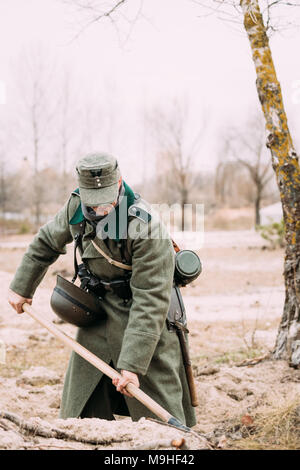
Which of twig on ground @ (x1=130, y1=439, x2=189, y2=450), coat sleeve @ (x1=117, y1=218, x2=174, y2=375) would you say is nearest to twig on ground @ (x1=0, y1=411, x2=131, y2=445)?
twig on ground @ (x1=130, y1=439, x2=189, y2=450)

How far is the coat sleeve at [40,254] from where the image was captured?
10.4 ft

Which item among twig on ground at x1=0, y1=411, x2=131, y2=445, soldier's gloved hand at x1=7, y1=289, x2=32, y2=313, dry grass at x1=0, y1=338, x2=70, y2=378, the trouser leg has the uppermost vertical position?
soldier's gloved hand at x1=7, y1=289, x2=32, y2=313

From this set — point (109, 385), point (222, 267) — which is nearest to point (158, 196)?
point (222, 267)

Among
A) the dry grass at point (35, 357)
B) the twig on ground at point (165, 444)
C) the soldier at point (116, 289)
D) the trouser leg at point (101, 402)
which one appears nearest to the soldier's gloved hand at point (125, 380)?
the soldier at point (116, 289)

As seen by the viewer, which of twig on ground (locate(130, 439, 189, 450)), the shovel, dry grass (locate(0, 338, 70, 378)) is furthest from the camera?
dry grass (locate(0, 338, 70, 378))

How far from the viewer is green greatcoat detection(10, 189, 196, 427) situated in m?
2.79

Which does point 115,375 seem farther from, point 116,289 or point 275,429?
point 275,429

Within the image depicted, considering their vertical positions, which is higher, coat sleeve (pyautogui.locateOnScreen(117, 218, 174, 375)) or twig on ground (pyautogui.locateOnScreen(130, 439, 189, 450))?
coat sleeve (pyautogui.locateOnScreen(117, 218, 174, 375))

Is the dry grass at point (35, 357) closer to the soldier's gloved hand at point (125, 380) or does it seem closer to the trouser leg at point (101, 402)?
the trouser leg at point (101, 402)

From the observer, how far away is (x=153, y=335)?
2.80m

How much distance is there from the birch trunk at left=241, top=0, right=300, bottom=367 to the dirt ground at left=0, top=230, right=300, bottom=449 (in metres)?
0.27

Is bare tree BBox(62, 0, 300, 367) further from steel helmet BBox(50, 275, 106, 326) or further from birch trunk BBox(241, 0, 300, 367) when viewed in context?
steel helmet BBox(50, 275, 106, 326)
